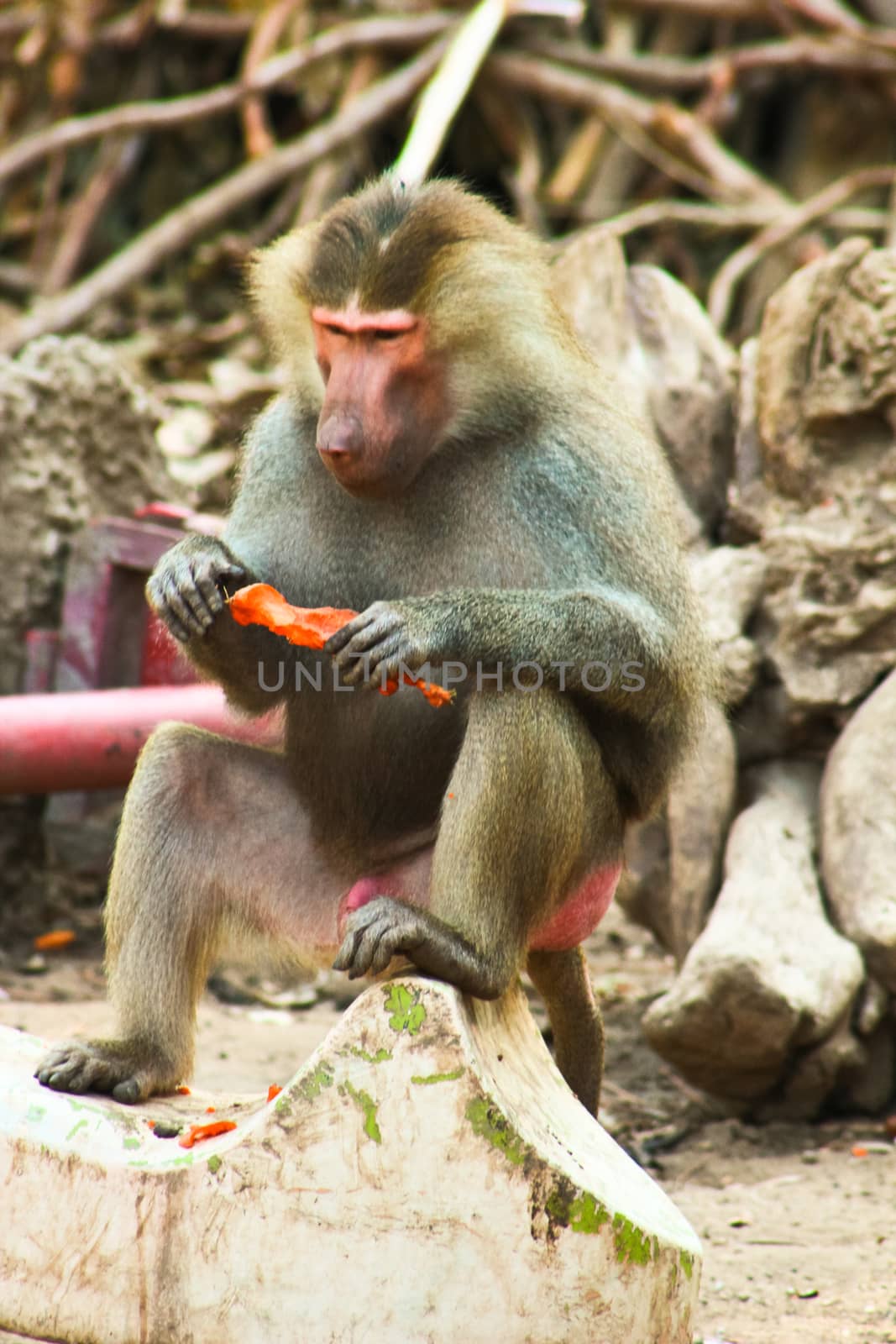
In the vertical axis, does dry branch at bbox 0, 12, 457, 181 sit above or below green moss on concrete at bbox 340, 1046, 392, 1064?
above

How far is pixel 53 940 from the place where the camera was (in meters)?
5.16

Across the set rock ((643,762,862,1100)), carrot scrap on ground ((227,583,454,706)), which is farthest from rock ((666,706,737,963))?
carrot scrap on ground ((227,583,454,706))

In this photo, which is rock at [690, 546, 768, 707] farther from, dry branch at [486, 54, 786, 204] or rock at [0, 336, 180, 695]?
dry branch at [486, 54, 786, 204]

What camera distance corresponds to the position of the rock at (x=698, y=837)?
14.7 feet

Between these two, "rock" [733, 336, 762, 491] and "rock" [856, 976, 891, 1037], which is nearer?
"rock" [856, 976, 891, 1037]

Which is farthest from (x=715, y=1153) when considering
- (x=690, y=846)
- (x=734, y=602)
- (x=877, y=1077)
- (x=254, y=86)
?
(x=254, y=86)

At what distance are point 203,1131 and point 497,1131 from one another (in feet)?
1.85

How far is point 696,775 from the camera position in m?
4.54

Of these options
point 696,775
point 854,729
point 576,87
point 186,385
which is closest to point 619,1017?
point 696,775

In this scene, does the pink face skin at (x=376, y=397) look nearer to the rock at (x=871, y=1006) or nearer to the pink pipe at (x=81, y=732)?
the pink pipe at (x=81, y=732)

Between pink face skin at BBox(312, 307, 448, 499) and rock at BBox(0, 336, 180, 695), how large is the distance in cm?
244

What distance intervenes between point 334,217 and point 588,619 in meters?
0.89

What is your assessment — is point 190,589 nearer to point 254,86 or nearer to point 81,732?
point 81,732

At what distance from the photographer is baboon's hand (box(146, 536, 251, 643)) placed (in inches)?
120
